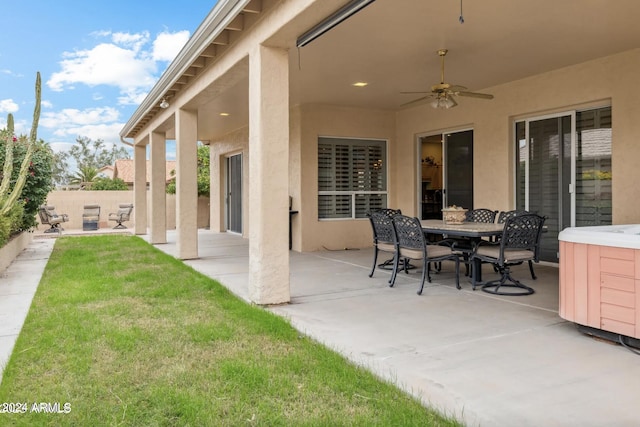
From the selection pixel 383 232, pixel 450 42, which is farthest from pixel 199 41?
pixel 383 232

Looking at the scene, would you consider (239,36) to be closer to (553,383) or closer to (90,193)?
(553,383)

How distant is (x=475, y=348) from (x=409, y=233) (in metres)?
2.18

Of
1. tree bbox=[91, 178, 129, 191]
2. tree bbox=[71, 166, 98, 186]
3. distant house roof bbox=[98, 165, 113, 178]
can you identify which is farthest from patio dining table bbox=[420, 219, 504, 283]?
distant house roof bbox=[98, 165, 113, 178]

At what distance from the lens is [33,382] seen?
9.14 feet

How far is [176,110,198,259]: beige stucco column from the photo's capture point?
7.95 metres

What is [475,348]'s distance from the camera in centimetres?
331

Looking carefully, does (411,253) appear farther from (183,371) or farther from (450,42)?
(183,371)

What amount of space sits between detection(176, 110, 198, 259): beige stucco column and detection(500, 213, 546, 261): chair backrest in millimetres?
5231

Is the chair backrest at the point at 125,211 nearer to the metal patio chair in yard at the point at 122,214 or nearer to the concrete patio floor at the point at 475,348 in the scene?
the metal patio chair in yard at the point at 122,214

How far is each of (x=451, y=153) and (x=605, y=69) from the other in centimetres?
300

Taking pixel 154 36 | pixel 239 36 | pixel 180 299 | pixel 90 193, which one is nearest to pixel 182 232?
pixel 180 299

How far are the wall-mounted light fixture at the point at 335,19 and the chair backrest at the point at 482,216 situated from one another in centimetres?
387

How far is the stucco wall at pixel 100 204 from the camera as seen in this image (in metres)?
16.0

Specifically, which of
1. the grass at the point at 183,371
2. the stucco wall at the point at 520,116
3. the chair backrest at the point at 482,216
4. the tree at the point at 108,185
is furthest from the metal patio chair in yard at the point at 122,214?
the chair backrest at the point at 482,216
